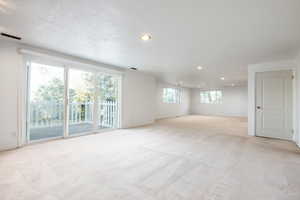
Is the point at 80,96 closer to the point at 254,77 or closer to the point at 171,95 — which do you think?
the point at 254,77

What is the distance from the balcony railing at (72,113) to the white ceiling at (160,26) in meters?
1.68

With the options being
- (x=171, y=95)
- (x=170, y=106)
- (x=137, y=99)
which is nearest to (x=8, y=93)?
(x=137, y=99)

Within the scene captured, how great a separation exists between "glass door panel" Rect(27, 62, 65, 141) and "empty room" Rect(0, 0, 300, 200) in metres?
0.03

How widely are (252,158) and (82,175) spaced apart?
313 centimetres

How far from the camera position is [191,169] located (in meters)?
2.52

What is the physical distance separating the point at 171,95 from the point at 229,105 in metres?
4.50

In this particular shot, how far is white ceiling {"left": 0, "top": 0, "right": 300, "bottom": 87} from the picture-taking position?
1978 millimetres

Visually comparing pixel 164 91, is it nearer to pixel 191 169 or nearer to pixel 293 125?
pixel 293 125

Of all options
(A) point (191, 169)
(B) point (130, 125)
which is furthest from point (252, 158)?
(B) point (130, 125)

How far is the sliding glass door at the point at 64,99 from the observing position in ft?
13.2

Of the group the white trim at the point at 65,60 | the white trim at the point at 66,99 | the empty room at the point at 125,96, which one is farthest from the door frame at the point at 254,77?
the white trim at the point at 66,99

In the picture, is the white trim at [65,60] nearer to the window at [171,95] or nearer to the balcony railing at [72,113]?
the balcony railing at [72,113]

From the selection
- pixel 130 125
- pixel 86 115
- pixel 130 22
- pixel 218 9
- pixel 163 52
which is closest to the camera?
pixel 218 9

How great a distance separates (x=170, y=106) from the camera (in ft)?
34.2
